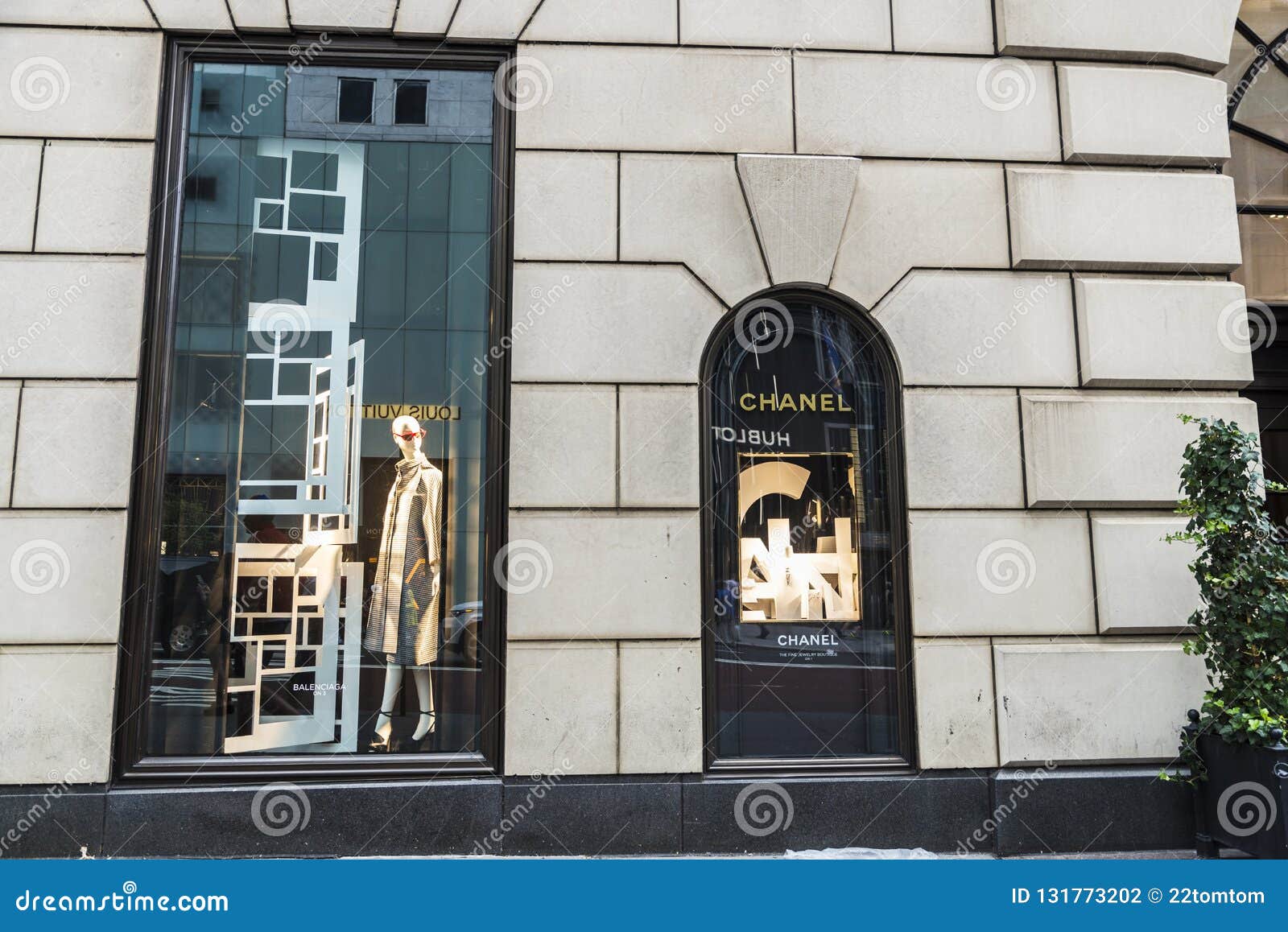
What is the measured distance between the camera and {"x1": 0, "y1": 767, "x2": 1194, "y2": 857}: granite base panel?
555 centimetres

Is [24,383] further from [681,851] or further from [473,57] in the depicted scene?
[681,851]

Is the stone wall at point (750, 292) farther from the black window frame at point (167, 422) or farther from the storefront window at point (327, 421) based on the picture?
the storefront window at point (327, 421)

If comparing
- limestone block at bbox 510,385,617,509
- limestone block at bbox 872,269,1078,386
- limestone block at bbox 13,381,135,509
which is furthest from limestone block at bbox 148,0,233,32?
limestone block at bbox 872,269,1078,386

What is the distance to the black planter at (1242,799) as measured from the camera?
511cm

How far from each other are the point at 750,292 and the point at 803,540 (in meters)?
1.94

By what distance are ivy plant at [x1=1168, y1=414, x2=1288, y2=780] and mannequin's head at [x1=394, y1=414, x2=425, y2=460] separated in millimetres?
5458

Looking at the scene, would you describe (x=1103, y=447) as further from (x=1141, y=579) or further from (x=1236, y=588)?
(x=1236, y=588)

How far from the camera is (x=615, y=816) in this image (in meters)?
5.76

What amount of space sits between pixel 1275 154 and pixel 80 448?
10.6 meters

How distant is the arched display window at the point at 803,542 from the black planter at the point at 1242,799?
199cm

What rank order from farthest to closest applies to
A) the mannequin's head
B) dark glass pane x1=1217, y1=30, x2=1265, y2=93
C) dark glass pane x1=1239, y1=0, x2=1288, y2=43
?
dark glass pane x1=1239, y1=0, x2=1288, y2=43
dark glass pane x1=1217, y1=30, x2=1265, y2=93
the mannequin's head

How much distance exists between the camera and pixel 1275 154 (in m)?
7.82

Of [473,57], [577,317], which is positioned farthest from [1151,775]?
[473,57]

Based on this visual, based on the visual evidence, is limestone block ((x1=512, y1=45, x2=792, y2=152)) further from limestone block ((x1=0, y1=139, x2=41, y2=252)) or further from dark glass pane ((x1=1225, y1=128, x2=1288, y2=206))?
dark glass pane ((x1=1225, y1=128, x2=1288, y2=206))
